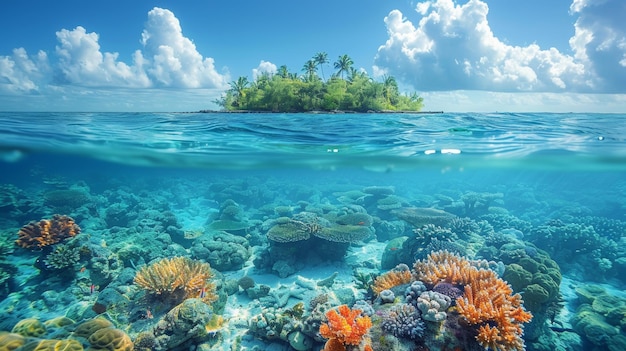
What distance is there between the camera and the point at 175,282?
7523 mm

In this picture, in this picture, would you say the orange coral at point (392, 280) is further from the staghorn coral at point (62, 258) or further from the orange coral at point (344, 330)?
the staghorn coral at point (62, 258)

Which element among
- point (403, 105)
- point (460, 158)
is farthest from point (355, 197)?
point (403, 105)

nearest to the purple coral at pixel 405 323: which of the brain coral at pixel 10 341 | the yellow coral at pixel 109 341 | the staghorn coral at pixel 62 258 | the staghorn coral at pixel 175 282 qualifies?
the staghorn coral at pixel 175 282

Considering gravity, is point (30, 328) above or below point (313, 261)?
above

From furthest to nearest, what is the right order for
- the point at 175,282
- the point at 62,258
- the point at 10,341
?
the point at 62,258, the point at 175,282, the point at 10,341

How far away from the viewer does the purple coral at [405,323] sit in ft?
17.1

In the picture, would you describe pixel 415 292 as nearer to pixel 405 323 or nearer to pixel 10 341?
pixel 405 323

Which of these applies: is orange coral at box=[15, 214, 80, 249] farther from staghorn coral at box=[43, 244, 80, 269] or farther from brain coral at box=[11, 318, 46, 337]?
brain coral at box=[11, 318, 46, 337]

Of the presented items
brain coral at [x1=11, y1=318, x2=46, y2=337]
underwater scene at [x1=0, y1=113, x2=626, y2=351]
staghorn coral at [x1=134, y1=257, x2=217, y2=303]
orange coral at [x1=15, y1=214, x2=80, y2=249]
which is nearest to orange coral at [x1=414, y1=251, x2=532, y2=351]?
A: underwater scene at [x1=0, y1=113, x2=626, y2=351]

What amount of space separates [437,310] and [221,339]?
4896 millimetres

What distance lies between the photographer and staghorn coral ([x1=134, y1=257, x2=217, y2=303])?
746cm

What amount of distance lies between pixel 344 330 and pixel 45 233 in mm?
10138

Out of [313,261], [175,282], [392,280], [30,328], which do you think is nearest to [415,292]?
[392,280]

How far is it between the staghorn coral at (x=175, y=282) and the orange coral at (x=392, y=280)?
4117 mm
